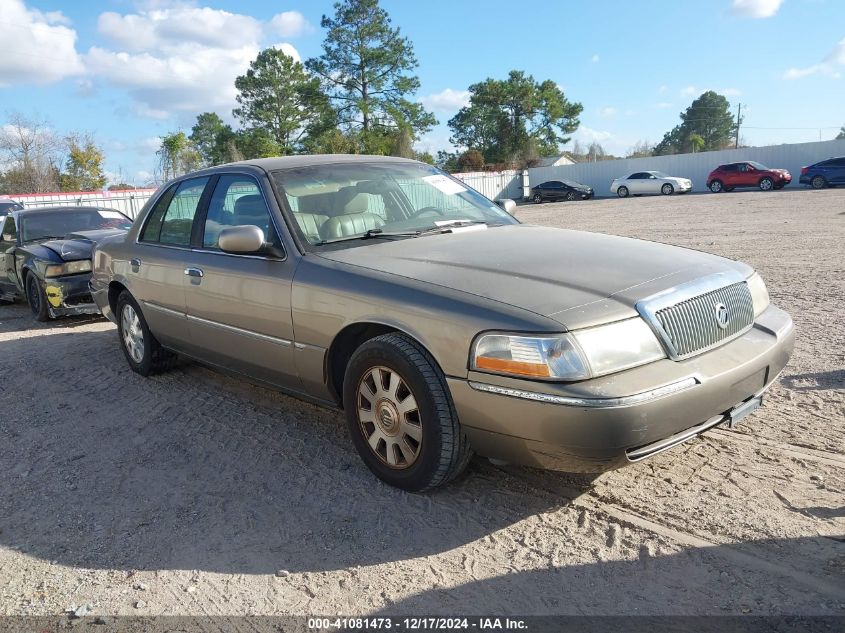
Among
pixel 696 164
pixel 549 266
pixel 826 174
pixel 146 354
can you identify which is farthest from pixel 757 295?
pixel 696 164

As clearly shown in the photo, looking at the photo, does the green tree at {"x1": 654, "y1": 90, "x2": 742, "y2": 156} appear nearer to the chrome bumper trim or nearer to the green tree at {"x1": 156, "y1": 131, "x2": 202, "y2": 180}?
the green tree at {"x1": 156, "y1": 131, "x2": 202, "y2": 180}

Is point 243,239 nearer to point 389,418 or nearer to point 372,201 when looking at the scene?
point 372,201

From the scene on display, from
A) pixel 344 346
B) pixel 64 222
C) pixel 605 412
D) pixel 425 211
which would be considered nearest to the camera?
Answer: pixel 605 412

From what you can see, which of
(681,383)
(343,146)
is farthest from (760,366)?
(343,146)

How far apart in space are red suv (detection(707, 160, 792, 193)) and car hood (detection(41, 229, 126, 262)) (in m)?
30.7

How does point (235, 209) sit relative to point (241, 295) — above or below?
above

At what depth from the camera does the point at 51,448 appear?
14.0 feet

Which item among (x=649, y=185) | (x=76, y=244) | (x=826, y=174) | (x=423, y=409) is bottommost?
(x=423, y=409)

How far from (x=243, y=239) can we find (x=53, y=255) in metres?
5.59

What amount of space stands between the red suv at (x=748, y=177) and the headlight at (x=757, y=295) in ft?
104

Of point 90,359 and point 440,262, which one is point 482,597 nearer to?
point 440,262

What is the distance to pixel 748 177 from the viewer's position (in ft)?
106

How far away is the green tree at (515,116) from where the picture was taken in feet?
207

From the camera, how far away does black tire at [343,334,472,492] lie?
3.05m
